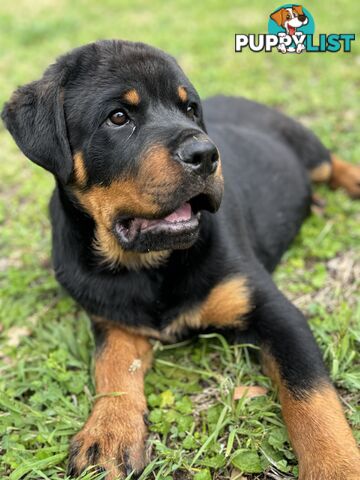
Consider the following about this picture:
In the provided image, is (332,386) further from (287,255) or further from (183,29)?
(183,29)

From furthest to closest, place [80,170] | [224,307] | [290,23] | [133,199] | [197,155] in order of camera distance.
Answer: [290,23] < [224,307] < [80,170] < [133,199] < [197,155]

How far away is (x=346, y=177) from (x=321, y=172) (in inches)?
7.6

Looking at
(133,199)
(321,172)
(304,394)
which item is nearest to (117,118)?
(133,199)

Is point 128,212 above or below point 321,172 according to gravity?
above

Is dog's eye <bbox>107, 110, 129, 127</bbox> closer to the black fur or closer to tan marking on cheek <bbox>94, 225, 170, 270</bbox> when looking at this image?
the black fur

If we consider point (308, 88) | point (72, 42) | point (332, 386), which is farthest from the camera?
point (72, 42)

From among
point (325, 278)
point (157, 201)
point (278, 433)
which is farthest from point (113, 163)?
point (325, 278)

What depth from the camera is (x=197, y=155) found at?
82.5 inches

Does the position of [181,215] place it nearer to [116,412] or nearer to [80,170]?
[80,170]

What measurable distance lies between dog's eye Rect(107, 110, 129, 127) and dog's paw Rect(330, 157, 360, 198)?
231cm

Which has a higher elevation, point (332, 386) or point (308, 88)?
point (308, 88)

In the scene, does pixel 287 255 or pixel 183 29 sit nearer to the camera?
pixel 287 255

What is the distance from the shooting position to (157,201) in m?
2.15

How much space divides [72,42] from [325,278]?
20.7 feet
